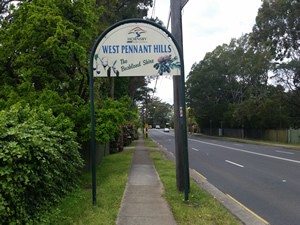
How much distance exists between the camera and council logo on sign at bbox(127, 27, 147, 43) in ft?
27.0

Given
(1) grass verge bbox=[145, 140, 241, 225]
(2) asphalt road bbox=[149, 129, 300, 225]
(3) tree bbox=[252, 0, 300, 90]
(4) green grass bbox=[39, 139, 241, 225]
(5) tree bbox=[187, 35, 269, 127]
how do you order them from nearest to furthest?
(4) green grass bbox=[39, 139, 241, 225], (1) grass verge bbox=[145, 140, 241, 225], (2) asphalt road bbox=[149, 129, 300, 225], (3) tree bbox=[252, 0, 300, 90], (5) tree bbox=[187, 35, 269, 127]

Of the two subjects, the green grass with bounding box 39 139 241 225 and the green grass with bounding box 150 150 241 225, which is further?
the green grass with bounding box 150 150 241 225

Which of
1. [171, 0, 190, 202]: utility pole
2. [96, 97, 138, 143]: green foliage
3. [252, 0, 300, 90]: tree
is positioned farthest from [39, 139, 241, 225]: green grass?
[252, 0, 300, 90]: tree

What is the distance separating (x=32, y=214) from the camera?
5.15 meters

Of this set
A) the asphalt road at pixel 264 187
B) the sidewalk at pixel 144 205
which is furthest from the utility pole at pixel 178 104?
the asphalt road at pixel 264 187

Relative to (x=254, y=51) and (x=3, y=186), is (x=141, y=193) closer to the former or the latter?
(x=3, y=186)

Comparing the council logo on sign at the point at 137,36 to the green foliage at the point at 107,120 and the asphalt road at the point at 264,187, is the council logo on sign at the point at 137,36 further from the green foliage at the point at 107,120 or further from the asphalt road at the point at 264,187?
the asphalt road at the point at 264,187

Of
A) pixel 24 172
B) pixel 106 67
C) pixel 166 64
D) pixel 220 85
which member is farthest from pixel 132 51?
Answer: pixel 220 85

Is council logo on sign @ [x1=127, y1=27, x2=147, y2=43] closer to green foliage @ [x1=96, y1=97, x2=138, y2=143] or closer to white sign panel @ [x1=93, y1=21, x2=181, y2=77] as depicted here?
white sign panel @ [x1=93, y1=21, x2=181, y2=77]

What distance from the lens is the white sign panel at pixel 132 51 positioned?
820cm

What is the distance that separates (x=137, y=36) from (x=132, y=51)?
1.14 ft

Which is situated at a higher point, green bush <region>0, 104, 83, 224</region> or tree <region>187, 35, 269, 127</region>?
tree <region>187, 35, 269, 127</region>

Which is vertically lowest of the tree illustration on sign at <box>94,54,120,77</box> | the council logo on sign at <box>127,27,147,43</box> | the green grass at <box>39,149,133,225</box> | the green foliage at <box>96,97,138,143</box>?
the green grass at <box>39,149,133,225</box>

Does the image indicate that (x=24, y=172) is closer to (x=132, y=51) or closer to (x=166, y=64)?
(x=132, y=51)
